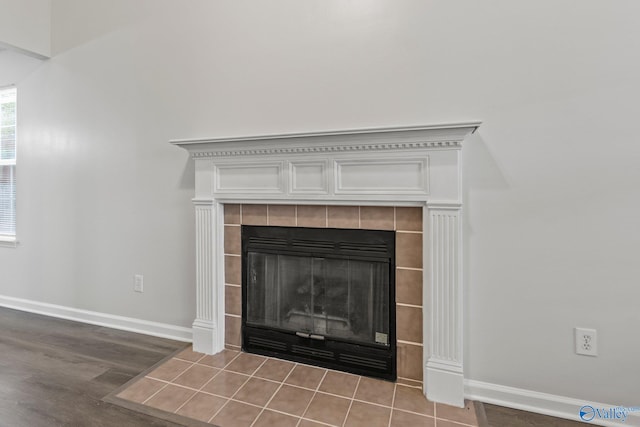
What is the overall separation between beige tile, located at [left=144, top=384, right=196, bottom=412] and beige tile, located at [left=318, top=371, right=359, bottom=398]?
0.74 meters

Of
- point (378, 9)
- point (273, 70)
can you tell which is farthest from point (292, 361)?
point (378, 9)

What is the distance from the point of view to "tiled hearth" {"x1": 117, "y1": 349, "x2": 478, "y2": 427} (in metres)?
1.56

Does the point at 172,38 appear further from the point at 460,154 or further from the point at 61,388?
the point at 61,388

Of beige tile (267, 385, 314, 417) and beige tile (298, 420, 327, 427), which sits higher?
beige tile (267, 385, 314, 417)

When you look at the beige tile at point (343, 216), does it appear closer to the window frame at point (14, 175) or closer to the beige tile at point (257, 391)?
the beige tile at point (257, 391)

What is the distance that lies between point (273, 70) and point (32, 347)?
264 centimetres

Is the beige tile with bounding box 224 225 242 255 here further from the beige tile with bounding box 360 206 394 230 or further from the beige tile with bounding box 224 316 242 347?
the beige tile with bounding box 360 206 394 230

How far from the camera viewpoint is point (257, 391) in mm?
1782

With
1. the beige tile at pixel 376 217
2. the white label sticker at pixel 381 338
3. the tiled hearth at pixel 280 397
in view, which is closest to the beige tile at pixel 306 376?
the tiled hearth at pixel 280 397

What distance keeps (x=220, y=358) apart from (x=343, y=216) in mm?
1250

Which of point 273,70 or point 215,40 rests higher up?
point 215,40

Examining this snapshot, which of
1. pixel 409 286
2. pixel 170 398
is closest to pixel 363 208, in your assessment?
pixel 409 286

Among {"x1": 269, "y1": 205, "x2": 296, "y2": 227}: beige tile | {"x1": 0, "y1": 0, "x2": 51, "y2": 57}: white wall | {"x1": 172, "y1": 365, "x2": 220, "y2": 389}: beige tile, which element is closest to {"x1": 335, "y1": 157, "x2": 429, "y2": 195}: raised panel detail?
{"x1": 269, "y1": 205, "x2": 296, "y2": 227}: beige tile

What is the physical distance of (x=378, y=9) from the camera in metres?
1.89
